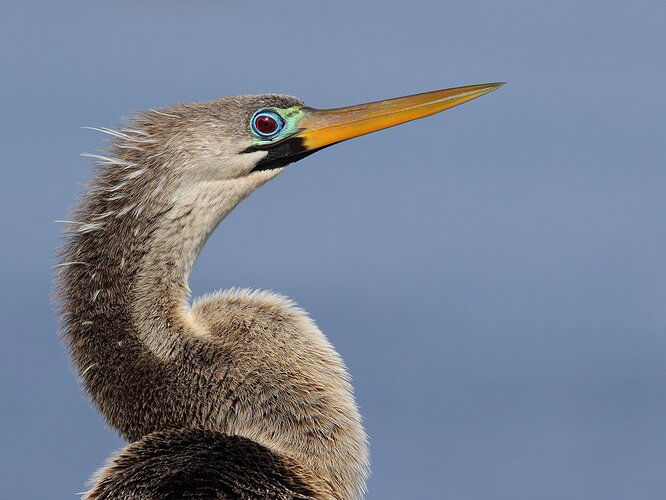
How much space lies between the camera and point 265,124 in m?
6.33

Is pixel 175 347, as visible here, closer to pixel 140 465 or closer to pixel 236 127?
pixel 140 465

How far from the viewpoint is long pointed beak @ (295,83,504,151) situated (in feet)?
21.6

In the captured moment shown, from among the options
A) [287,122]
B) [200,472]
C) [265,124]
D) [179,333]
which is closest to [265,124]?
[265,124]

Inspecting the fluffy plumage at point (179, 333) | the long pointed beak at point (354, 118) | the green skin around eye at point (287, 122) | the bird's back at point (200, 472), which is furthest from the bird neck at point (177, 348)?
the long pointed beak at point (354, 118)

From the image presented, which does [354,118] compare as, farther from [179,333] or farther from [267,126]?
[179,333]

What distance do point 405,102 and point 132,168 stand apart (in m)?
1.33

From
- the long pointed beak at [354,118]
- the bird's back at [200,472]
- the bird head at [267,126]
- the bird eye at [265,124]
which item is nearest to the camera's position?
the bird's back at [200,472]

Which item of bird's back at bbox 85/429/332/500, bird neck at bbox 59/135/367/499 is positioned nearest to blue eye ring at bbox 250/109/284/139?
bird neck at bbox 59/135/367/499

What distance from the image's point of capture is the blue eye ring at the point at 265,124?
20.7 feet

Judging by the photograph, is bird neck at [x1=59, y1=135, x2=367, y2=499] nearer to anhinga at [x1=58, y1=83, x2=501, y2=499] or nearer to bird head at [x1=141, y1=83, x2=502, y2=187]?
anhinga at [x1=58, y1=83, x2=501, y2=499]

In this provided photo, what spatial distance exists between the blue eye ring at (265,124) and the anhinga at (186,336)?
0.32 ft

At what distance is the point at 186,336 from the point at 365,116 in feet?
4.37

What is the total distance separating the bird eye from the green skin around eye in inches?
0.7

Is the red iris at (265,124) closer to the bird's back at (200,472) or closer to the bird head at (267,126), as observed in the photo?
the bird head at (267,126)
